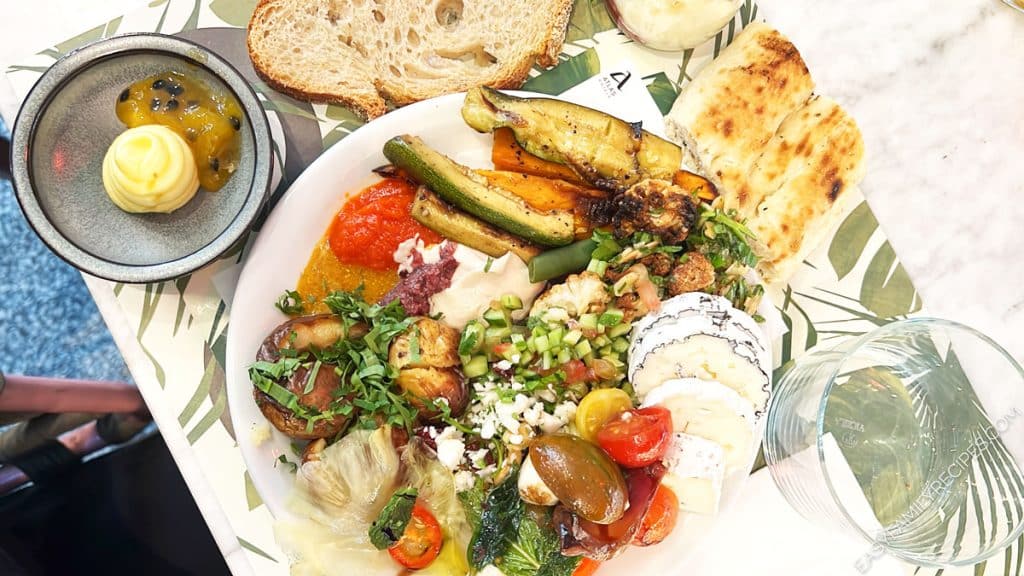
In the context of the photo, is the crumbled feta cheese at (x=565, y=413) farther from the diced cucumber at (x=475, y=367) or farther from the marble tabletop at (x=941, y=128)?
the marble tabletop at (x=941, y=128)

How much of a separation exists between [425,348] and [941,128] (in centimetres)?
186

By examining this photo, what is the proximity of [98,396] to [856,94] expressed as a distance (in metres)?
2.69

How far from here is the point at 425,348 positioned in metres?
1.97

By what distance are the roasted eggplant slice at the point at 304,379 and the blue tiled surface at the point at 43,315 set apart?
1.29m

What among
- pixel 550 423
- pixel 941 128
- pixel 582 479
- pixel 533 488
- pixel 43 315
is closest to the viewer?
pixel 582 479

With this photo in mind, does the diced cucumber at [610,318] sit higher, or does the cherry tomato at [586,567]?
the diced cucumber at [610,318]

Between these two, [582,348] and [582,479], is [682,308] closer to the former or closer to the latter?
[582,348]

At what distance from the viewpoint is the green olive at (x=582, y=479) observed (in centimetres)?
179

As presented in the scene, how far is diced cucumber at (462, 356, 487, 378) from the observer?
2.04 m

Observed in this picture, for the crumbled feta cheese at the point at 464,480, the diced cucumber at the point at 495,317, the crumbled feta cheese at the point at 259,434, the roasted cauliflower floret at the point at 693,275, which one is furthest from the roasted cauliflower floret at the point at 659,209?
the crumbled feta cheese at the point at 259,434

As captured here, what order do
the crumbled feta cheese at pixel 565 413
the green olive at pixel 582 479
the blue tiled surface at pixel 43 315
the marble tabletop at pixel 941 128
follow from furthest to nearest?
the blue tiled surface at pixel 43 315 → the marble tabletop at pixel 941 128 → the crumbled feta cheese at pixel 565 413 → the green olive at pixel 582 479

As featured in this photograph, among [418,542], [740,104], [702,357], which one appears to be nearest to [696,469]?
[702,357]

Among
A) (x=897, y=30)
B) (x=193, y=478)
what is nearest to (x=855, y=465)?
(x=897, y=30)

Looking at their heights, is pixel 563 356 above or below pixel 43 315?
above
